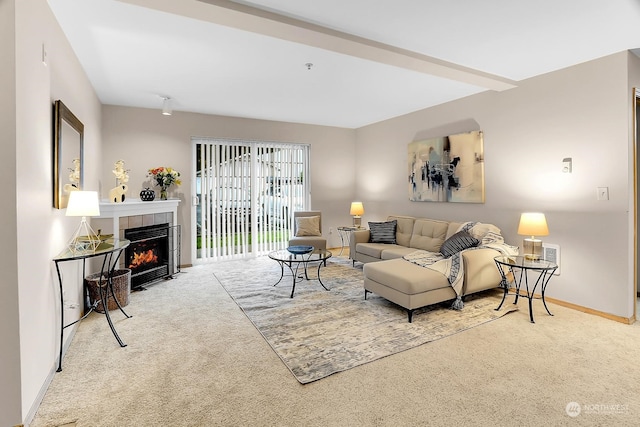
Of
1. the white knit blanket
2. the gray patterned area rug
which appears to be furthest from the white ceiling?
the gray patterned area rug

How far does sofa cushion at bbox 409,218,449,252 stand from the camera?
471 centimetres

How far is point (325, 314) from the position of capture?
335cm

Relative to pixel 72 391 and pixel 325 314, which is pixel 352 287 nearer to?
pixel 325 314

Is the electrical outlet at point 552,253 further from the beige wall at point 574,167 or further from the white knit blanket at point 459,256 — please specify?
the white knit blanket at point 459,256

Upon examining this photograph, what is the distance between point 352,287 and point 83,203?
3139 millimetres

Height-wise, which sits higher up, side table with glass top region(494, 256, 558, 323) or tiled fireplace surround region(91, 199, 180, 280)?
tiled fireplace surround region(91, 199, 180, 280)

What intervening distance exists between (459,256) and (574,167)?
5.27ft

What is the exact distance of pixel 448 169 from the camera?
4.93m

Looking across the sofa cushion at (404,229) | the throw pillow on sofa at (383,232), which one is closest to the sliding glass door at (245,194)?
the throw pillow on sofa at (383,232)

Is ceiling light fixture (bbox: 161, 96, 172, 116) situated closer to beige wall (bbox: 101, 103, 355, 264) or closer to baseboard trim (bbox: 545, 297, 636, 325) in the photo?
beige wall (bbox: 101, 103, 355, 264)

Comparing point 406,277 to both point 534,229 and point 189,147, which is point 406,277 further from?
point 189,147

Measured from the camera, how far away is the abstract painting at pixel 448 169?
4.52m

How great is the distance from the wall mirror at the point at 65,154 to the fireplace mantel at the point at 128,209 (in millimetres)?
616

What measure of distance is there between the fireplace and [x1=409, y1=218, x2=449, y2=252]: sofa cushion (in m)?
3.86
